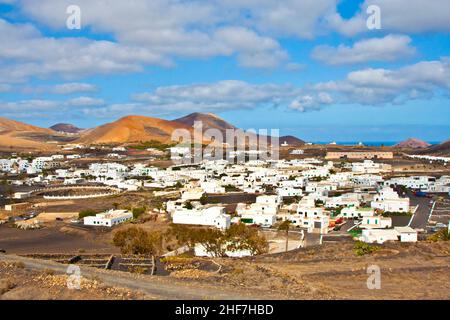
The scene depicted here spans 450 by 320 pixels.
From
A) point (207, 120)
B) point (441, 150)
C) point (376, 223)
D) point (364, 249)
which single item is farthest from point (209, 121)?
point (364, 249)

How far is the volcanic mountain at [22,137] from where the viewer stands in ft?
304

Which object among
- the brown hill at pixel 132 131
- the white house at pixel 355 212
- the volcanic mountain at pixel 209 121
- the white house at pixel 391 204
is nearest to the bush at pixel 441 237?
the white house at pixel 355 212

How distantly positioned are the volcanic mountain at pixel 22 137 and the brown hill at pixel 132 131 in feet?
33.7

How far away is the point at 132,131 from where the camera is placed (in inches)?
4510

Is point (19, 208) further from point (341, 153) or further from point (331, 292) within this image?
point (341, 153)

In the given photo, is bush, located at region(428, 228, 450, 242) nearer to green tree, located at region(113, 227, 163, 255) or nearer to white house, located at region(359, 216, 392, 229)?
white house, located at region(359, 216, 392, 229)

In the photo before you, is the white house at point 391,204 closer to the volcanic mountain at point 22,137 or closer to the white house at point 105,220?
the white house at point 105,220

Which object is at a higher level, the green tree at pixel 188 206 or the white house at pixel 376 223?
the green tree at pixel 188 206

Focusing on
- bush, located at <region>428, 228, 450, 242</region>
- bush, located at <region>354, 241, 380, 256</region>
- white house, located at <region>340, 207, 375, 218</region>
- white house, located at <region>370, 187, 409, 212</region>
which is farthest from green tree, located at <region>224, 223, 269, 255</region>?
white house, located at <region>370, 187, 409, 212</region>

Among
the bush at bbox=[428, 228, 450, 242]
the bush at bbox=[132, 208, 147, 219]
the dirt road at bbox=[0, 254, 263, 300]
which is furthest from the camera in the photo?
the bush at bbox=[132, 208, 147, 219]

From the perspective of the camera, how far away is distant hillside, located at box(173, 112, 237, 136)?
467 ft

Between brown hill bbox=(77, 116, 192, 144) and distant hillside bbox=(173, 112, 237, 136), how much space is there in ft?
47.6
